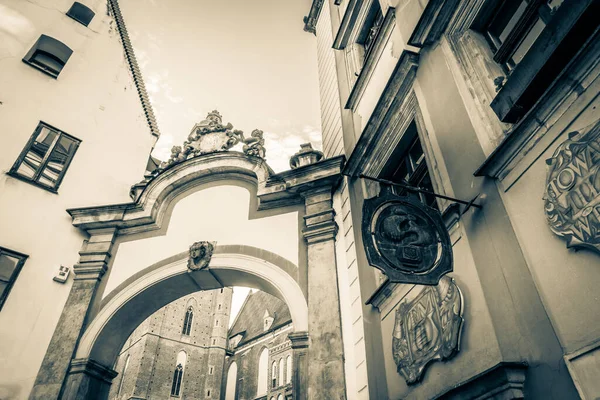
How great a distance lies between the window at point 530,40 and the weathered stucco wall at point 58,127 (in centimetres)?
882

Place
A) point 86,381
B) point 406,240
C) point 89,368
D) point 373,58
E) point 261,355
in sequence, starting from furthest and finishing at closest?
point 261,355
point 89,368
point 86,381
point 373,58
point 406,240

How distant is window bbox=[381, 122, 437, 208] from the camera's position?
18.7ft

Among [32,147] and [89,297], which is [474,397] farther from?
[32,147]

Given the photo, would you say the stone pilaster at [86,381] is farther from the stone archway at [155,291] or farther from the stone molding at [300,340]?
the stone molding at [300,340]

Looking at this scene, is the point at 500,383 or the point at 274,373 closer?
the point at 500,383

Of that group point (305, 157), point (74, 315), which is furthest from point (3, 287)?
point (305, 157)

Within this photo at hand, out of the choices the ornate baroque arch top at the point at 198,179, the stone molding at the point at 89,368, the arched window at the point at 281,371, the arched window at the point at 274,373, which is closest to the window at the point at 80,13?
the ornate baroque arch top at the point at 198,179

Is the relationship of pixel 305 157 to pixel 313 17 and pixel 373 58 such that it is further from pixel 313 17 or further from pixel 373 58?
pixel 313 17

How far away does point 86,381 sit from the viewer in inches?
→ 308

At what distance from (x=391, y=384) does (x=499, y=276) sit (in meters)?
2.17

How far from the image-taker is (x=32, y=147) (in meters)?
10.0

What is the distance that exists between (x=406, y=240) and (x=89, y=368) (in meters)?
6.86

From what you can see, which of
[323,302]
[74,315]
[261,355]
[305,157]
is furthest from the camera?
[261,355]

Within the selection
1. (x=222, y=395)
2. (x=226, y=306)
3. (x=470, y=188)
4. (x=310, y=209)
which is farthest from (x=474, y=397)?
(x=226, y=306)
